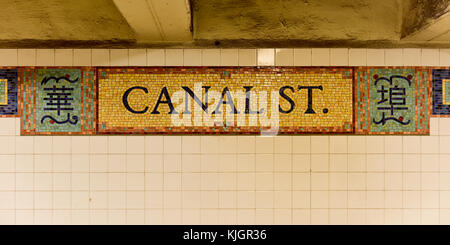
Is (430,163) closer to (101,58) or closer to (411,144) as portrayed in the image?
(411,144)

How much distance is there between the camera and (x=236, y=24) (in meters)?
2.45

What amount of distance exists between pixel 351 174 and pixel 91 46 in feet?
10.6

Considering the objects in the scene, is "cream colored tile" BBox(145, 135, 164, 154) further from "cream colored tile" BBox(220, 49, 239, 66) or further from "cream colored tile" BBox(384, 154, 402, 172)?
"cream colored tile" BBox(384, 154, 402, 172)

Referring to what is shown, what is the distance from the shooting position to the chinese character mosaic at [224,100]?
8.43ft

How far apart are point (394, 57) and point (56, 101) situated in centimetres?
378

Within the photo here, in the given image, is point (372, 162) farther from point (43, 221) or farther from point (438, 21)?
point (43, 221)

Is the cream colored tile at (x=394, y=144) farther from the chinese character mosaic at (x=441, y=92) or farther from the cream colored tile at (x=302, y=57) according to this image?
the cream colored tile at (x=302, y=57)

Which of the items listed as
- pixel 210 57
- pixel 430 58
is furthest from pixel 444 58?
pixel 210 57

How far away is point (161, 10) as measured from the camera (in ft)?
6.33

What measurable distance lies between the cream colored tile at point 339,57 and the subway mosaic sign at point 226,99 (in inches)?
2.7

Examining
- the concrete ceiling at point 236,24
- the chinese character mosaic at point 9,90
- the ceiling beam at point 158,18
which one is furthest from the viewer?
the chinese character mosaic at point 9,90

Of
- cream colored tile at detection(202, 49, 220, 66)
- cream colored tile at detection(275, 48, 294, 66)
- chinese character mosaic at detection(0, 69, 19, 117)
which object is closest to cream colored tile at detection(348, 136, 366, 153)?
cream colored tile at detection(275, 48, 294, 66)

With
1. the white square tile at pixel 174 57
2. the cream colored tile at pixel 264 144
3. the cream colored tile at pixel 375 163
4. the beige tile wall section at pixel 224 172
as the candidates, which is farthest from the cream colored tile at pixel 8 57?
the cream colored tile at pixel 375 163

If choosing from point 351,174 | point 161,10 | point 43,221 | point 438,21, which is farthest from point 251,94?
point 43,221
